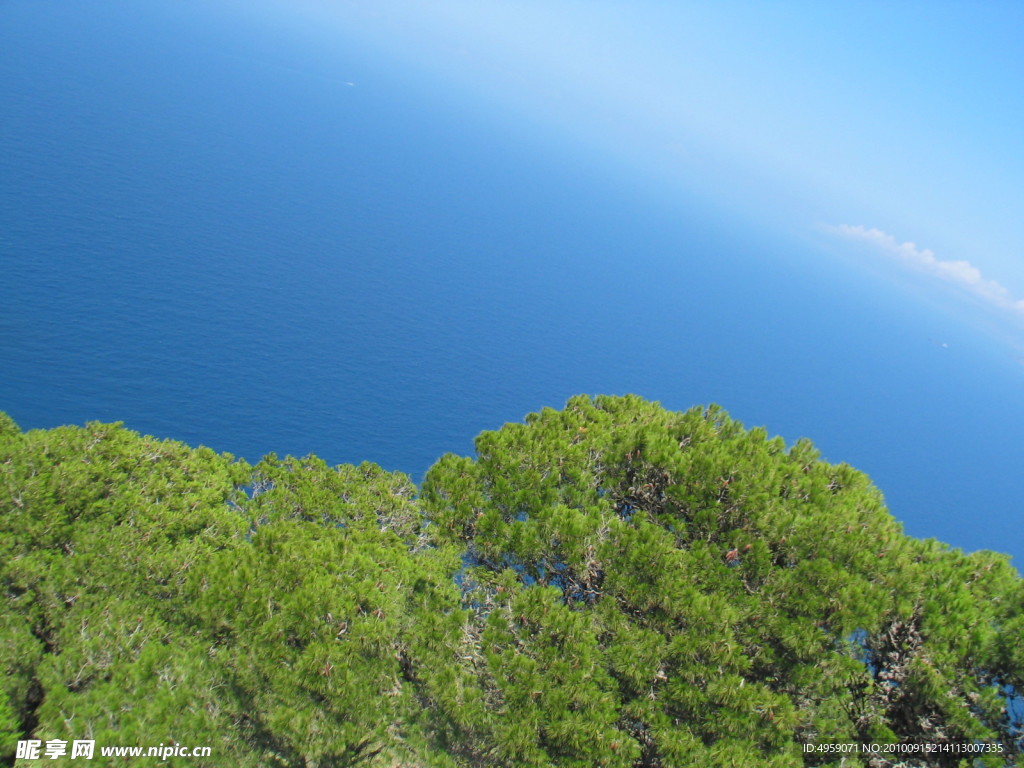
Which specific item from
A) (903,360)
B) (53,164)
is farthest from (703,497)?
(903,360)

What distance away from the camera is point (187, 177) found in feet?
270

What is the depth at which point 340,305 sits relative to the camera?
68125mm

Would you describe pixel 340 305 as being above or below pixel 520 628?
below

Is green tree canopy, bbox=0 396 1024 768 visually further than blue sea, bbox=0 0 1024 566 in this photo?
No

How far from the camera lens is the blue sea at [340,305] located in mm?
45469

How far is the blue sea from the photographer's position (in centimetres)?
4547

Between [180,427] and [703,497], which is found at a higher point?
[703,497]

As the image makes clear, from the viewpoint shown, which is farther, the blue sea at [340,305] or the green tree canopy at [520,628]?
the blue sea at [340,305]

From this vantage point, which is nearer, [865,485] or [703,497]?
[703,497]

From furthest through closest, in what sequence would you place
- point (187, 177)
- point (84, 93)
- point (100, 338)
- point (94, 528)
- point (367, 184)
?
point (367, 184) < point (84, 93) < point (187, 177) < point (100, 338) < point (94, 528)

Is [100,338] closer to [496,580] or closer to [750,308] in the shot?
[496,580]

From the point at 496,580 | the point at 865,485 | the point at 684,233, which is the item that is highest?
the point at 684,233

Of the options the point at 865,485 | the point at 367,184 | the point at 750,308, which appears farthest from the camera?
the point at 750,308

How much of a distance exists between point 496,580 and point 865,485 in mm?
6475
